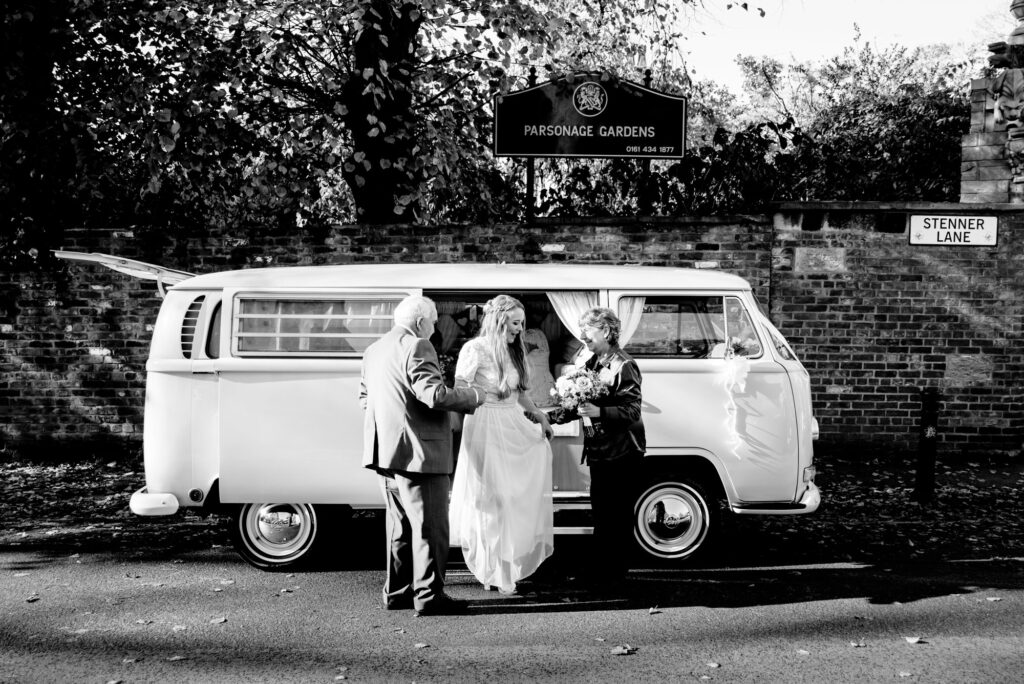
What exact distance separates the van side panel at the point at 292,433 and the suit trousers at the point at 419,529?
2.43ft

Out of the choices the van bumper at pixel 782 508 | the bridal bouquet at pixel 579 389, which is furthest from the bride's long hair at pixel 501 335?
the van bumper at pixel 782 508

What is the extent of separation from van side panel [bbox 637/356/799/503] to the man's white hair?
1.77 m

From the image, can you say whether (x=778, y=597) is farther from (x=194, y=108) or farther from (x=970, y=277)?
(x=194, y=108)

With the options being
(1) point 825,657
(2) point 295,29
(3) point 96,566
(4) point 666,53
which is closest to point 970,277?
(4) point 666,53

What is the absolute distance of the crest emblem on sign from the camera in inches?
429

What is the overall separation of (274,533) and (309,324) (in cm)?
146

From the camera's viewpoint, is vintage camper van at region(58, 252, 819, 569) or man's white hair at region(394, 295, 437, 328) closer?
man's white hair at region(394, 295, 437, 328)

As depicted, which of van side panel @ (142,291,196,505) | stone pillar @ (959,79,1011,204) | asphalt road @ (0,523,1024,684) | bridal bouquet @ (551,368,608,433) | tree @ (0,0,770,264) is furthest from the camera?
stone pillar @ (959,79,1011,204)

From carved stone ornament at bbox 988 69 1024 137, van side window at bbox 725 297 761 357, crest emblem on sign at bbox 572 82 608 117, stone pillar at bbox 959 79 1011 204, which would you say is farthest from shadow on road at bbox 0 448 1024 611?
crest emblem on sign at bbox 572 82 608 117

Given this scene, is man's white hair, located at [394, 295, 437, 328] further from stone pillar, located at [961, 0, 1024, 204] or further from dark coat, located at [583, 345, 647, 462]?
stone pillar, located at [961, 0, 1024, 204]

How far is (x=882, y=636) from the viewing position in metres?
5.20

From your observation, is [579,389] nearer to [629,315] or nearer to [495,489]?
[495,489]

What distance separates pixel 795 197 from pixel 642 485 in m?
6.28

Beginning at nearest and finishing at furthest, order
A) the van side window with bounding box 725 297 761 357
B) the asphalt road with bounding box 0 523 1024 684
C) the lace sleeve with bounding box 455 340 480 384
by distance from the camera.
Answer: the asphalt road with bounding box 0 523 1024 684, the lace sleeve with bounding box 455 340 480 384, the van side window with bounding box 725 297 761 357
